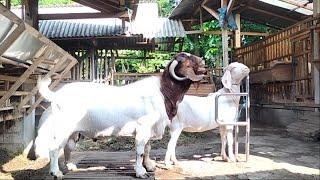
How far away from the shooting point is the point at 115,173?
20.3 ft

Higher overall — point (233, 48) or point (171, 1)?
point (171, 1)

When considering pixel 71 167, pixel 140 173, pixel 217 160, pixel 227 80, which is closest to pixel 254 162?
pixel 217 160

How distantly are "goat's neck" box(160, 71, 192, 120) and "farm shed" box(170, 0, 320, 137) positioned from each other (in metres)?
4.65

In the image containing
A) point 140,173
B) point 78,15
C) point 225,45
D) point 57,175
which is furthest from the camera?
point 225,45

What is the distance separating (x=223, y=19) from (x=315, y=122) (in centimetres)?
583

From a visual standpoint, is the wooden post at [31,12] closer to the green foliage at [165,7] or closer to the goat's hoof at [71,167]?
the goat's hoof at [71,167]

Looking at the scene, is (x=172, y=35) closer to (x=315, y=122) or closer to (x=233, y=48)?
(x=233, y=48)

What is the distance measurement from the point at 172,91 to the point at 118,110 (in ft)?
3.00

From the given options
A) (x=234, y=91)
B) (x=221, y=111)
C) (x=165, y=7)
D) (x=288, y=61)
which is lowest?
(x=221, y=111)

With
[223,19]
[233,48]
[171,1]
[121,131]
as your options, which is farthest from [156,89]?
[171,1]

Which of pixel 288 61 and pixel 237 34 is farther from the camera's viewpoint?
pixel 237 34

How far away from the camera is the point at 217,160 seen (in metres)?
7.84

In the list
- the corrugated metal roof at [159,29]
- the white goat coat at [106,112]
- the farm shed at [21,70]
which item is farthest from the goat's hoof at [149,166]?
the corrugated metal roof at [159,29]

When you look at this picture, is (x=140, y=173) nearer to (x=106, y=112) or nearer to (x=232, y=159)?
(x=106, y=112)
